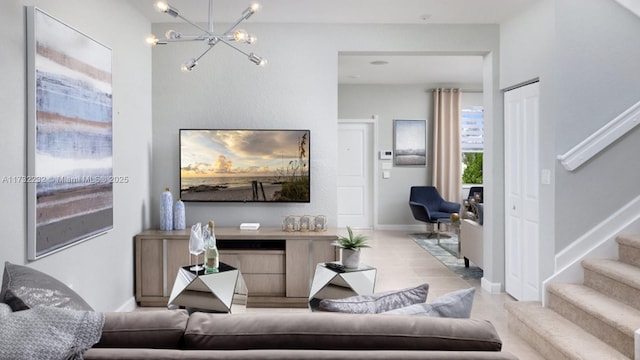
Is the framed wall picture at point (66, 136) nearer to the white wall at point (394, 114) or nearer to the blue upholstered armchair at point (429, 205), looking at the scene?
the blue upholstered armchair at point (429, 205)


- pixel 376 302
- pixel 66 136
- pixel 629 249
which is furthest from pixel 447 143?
pixel 376 302

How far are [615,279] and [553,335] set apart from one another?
585mm

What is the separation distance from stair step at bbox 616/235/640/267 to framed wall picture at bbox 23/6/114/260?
12.3ft

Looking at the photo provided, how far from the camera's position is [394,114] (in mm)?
9102

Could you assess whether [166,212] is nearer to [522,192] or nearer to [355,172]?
[522,192]

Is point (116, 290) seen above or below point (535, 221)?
below

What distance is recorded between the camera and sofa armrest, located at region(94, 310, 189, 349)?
1.60 m

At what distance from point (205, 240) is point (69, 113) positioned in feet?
3.84

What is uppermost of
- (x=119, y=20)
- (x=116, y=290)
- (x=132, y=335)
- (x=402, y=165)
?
(x=119, y=20)

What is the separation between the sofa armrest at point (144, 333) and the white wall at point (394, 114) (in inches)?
302

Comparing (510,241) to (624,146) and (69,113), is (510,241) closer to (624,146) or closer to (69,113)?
(624,146)

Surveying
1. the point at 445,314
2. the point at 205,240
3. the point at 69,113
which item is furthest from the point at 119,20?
the point at 445,314

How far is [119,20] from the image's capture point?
3.98 meters

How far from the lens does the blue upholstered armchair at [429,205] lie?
8.23m
